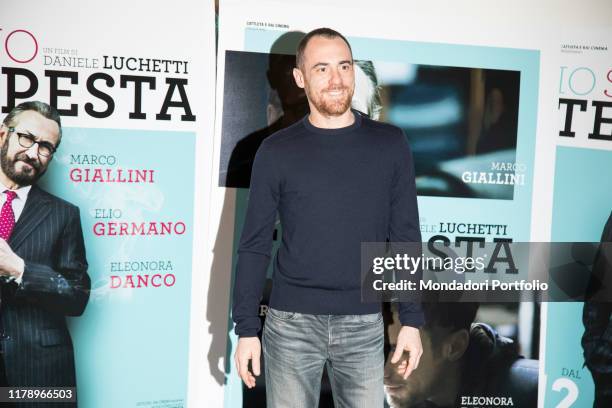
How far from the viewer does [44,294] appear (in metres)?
2.33

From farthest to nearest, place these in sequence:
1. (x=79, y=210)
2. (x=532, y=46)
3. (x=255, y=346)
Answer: (x=532, y=46) → (x=79, y=210) → (x=255, y=346)

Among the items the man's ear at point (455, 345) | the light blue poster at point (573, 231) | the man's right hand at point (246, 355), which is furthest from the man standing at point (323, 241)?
the light blue poster at point (573, 231)

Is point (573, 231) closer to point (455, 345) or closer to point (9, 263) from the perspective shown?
point (455, 345)

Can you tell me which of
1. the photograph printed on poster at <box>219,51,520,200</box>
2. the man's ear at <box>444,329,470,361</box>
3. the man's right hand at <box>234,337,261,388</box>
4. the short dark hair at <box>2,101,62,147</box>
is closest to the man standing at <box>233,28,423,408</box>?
the man's right hand at <box>234,337,261,388</box>

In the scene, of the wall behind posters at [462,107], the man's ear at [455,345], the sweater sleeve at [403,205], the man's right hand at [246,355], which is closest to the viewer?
the man's right hand at [246,355]

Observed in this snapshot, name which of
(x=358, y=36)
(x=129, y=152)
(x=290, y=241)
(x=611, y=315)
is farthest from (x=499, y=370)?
(x=129, y=152)

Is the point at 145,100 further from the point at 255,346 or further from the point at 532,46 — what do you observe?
the point at 532,46

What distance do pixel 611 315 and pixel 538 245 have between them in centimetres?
48

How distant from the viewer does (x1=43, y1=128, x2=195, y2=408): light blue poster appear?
238 cm

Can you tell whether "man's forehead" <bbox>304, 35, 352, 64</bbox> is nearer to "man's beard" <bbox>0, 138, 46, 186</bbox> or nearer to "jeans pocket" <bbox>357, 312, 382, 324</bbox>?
"jeans pocket" <bbox>357, 312, 382, 324</bbox>

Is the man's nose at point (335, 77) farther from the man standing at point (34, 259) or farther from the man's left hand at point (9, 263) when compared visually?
the man's left hand at point (9, 263)

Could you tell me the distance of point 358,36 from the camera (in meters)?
2.50

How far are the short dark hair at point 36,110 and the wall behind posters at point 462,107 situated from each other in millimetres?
663

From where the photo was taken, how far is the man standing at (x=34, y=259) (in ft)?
7.53
